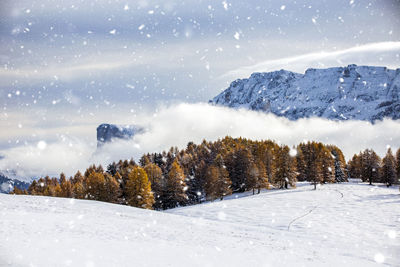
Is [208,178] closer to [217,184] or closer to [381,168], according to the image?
[217,184]

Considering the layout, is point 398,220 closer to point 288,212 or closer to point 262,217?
point 288,212

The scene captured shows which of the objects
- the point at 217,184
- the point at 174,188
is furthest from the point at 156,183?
the point at 217,184

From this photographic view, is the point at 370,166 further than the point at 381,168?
Yes

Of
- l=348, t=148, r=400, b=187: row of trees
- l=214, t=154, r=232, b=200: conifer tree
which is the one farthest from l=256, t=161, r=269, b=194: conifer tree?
l=348, t=148, r=400, b=187: row of trees

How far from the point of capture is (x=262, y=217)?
3425cm

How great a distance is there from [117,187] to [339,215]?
4007 cm

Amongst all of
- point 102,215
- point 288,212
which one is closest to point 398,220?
point 288,212

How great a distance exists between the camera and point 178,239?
61.6ft

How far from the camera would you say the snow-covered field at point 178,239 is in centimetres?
1355

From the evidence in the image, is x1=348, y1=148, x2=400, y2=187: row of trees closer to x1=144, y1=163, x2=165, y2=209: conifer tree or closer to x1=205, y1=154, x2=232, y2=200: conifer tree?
x1=205, y1=154, x2=232, y2=200: conifer tree

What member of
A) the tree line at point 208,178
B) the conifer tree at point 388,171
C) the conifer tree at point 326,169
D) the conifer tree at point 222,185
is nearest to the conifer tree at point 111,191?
the tree line at point 208,178

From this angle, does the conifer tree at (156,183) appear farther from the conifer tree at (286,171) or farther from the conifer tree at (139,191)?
the conifer tree at (286,171)

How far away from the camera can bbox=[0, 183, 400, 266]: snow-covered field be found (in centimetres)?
1355

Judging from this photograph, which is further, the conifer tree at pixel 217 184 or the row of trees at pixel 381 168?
the row of trees at pixel 381 168
